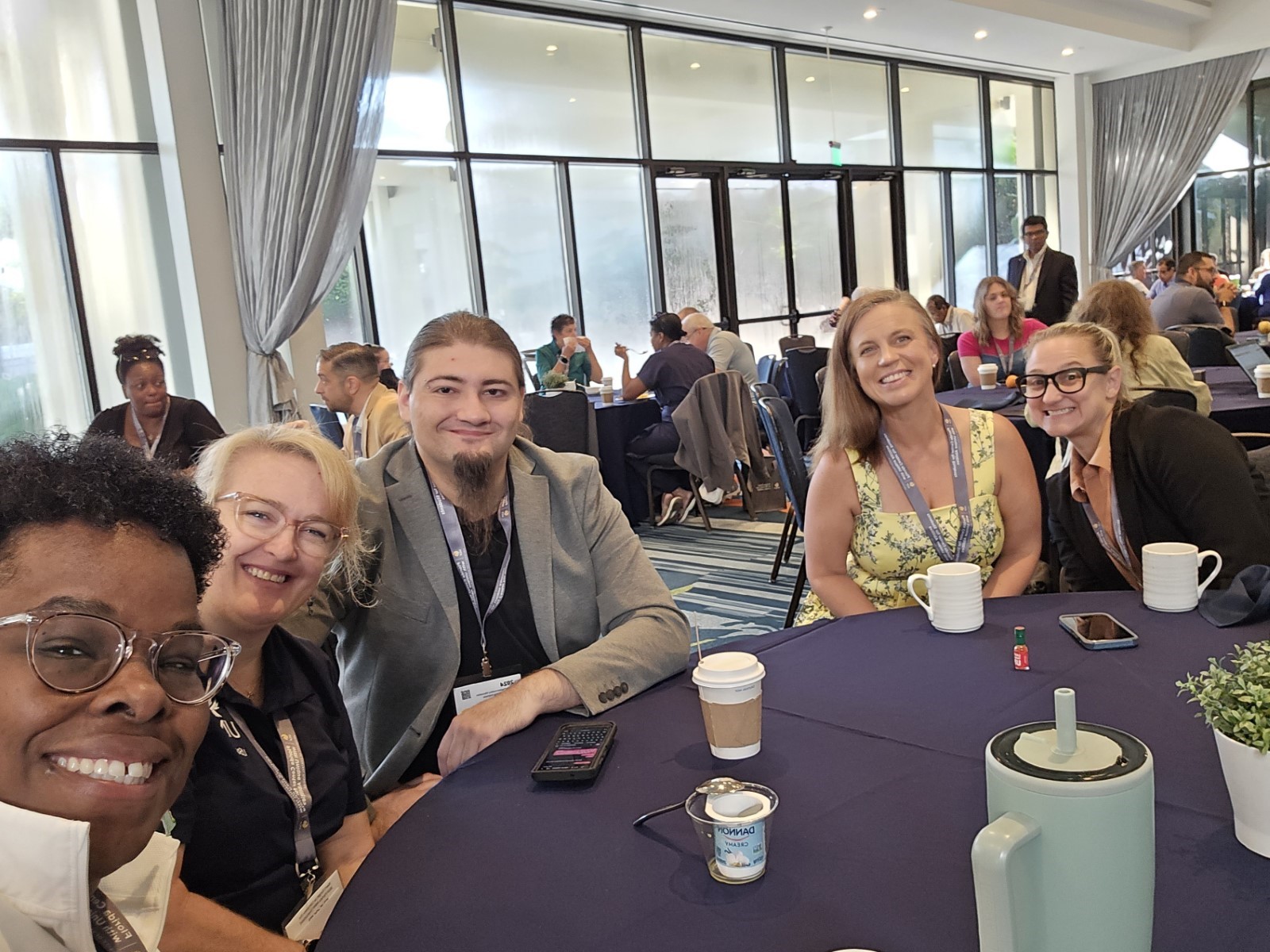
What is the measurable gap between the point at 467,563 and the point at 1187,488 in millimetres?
1419

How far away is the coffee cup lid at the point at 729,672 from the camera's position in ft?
3.80

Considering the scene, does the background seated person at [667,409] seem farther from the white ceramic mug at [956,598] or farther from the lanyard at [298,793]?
the lanyard at [298,793]

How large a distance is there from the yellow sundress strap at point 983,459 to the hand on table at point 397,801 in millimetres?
1357

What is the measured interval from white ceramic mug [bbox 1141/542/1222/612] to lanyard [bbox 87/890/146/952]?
4.84 feet

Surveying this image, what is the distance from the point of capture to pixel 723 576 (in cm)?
482

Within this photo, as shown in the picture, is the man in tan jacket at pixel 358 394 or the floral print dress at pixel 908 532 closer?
the floral print dress at pixel 908 532

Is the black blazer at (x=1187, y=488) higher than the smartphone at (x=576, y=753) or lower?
higher

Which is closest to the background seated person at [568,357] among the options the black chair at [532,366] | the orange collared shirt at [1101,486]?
the black chair at [532,366]

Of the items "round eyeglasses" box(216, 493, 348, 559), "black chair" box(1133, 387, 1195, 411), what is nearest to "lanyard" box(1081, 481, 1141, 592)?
"black chair" box(1133, 387, 1195, 411)

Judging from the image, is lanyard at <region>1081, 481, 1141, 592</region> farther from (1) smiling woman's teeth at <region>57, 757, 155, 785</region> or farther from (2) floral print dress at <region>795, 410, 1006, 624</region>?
(1) smiling woman's teeth at <region>57, 757, 155, 785</region>

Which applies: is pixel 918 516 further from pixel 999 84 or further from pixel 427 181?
pixel 999 84

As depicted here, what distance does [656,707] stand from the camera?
1.40m

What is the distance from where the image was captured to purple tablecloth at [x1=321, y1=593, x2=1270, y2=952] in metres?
0.84

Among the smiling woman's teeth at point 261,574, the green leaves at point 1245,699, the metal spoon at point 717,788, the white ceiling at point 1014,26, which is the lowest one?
the metal spoon at point 717,788
